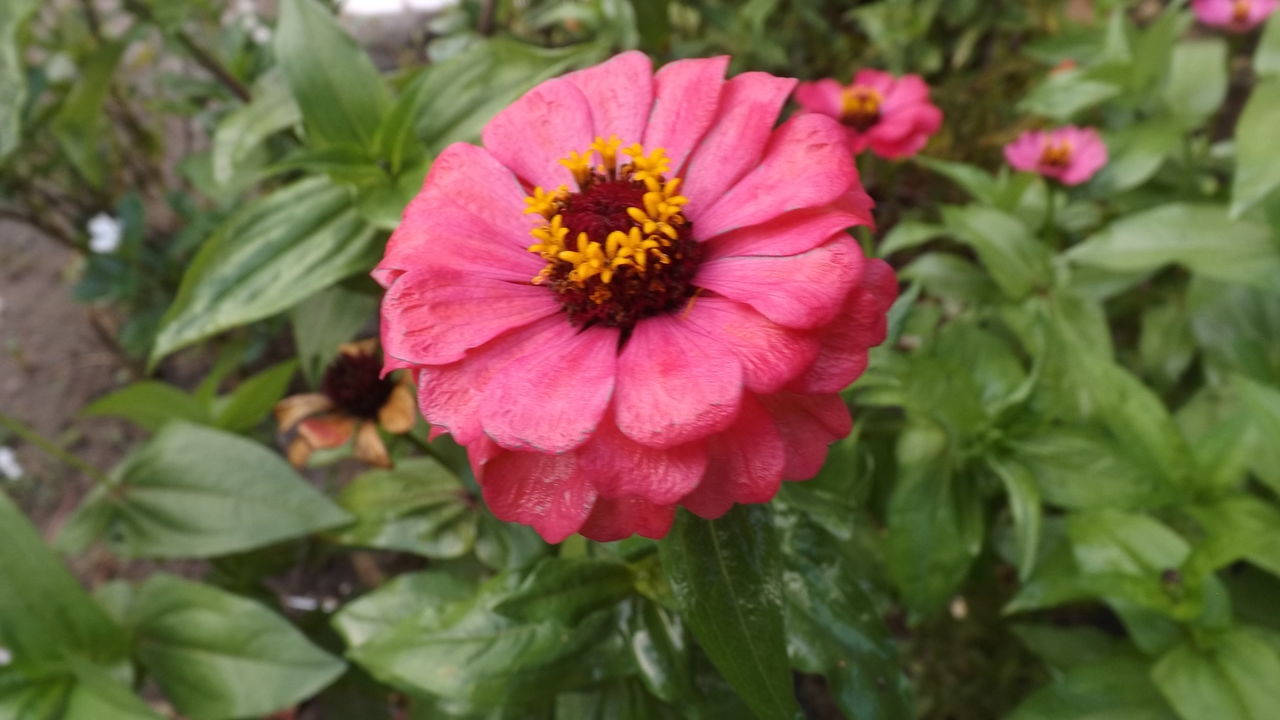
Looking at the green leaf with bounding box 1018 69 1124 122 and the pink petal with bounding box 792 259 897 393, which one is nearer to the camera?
the pink petal with bounding box 792 259 897 393

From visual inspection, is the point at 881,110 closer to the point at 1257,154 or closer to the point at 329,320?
the point at 1257,154

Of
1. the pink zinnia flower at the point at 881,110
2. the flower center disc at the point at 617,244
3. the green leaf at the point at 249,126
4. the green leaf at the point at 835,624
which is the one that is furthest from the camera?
the pink zinnia flower at the point at 881,110

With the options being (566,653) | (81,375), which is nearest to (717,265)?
(566,653)

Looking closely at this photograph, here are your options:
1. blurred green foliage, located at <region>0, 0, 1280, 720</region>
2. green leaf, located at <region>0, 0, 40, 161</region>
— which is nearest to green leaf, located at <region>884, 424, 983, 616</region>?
blurred green foliage, located at <region>0, 0, 1280, 720</region>

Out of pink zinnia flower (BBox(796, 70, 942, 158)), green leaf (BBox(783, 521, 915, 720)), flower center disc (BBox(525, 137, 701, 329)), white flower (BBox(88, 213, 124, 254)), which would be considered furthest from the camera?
white flower (BBox(88, 213, 124, 254))

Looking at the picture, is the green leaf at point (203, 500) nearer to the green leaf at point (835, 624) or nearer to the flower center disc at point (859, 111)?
the green leaf at point (835, 624)

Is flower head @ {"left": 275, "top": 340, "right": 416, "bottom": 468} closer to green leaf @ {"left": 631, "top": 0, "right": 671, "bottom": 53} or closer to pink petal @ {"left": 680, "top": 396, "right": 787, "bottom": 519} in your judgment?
pink petal @ {"left": 680, "top": 396, "right": 787, "bottom": 519}

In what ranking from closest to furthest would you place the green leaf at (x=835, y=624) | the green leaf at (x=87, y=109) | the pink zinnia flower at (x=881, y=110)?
1. the green leaf at (x=835, y=624)
2. the pink zinnia flower at (x=881, y=110)
3. the green leaf at (x=87, y=109)

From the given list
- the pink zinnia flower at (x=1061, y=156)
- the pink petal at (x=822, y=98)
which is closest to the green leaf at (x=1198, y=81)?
the pink zinnia flower at (x=1061, y=156)
